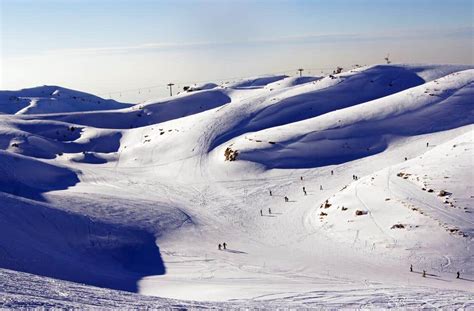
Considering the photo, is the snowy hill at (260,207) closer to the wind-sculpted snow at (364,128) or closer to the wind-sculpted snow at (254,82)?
the wind-sculpted snow at (364,128)

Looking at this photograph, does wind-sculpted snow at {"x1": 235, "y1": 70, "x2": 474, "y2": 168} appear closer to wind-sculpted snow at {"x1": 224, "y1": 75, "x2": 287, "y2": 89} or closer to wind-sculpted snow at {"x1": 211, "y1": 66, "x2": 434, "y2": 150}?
wind-sculpted snow at {"x1": 211, "y1": 66, "x2": 434, "y2": 150}

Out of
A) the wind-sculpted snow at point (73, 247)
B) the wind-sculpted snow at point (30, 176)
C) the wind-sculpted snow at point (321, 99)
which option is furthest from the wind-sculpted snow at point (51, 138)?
the wind-sculpted snow at point (73, 247)

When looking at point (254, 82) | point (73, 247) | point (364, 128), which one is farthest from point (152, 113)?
point (73, 247)

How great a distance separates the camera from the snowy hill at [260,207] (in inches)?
895

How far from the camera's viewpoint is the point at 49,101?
386 ft

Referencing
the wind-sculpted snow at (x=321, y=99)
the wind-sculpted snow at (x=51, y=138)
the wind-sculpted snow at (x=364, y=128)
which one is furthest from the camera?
the wind-sculpted snow at (x=51, y=138)

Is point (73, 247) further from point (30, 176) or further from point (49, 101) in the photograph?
point (49, 101)

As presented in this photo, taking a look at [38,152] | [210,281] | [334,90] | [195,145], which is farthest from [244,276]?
[334,90]

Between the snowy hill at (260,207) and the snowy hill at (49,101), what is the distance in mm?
49349

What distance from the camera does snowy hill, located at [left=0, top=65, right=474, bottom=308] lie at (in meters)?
22.7

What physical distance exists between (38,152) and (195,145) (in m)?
18.6

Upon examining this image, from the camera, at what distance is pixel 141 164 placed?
52.6 m

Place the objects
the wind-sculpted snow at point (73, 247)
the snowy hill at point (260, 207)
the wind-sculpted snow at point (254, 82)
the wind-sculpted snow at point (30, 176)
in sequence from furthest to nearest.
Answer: the wind-sculpted snow at point (254, 82), the wind-sculpted snow at point (30, 176), the wind-sculpted snow at point (73, 247), the snowy hill at point (260, 207)

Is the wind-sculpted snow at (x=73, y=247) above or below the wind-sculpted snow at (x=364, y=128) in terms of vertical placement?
below
